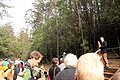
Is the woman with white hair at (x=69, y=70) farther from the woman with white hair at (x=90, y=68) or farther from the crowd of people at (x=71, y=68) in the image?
the woman with white hair at (x=90, y=68)

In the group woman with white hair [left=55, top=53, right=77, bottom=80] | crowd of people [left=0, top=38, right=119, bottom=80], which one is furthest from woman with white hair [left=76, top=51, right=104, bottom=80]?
woman with white hair [left=55, top=53, right=77, bottom=80]

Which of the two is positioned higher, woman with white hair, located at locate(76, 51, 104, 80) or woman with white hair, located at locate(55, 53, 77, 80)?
woman with white hair, located at locate(76, 51, 104, 80)

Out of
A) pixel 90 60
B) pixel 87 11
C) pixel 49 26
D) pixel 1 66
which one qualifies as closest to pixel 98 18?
pixel 87 11


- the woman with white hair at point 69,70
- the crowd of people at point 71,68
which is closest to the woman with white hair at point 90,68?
the crowd of people at point 71,68

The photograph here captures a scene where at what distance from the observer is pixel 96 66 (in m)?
2.72

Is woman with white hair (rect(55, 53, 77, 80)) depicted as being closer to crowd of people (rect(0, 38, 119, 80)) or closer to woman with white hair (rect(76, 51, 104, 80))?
crowd of people (rect(0, 38, 119, 80))

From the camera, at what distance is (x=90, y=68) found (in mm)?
2707

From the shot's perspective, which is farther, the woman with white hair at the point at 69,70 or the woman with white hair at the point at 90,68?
the woman with white hair at the point at 69,70

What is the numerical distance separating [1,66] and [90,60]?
20.8 ft

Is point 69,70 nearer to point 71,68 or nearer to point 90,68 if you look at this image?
point 71,68

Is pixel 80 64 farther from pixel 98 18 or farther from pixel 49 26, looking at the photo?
pixel 49 26

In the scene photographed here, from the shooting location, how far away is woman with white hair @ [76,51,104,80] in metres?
2.67

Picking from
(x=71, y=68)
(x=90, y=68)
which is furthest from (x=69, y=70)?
(x=90, y=68)

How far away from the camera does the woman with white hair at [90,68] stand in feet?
8.76
